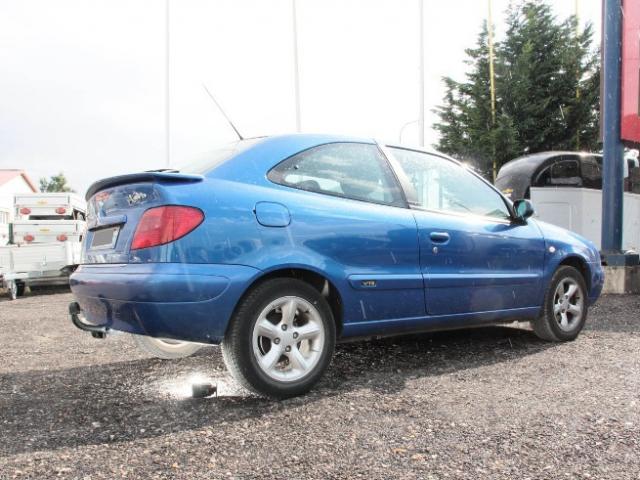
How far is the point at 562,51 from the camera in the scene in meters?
→ 23.2

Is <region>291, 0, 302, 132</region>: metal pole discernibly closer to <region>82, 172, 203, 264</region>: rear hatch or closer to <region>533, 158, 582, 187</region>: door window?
<region>533, 158, 582, 187</region>: door window

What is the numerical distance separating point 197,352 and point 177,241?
1968 millimetres

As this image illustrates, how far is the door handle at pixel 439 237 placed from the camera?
4017 mm

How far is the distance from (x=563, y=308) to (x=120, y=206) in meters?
3.69

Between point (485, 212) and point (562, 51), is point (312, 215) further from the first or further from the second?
point (562, 51)

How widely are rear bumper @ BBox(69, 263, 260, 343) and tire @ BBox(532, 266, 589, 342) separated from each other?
2845 millimetres

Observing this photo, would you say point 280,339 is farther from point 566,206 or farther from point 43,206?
point 43,206

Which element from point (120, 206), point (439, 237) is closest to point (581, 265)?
point (439, 237)

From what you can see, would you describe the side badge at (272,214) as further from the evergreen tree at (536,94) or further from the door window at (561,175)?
the evergreen tree at (536,94)

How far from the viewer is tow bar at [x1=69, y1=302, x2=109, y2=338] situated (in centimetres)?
337

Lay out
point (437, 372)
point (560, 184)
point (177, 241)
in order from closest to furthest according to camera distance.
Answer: point (177, 241)
point (437, 372)
point (560, 184)

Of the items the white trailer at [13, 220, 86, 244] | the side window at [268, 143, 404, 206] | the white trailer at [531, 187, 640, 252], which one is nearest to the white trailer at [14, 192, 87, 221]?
the white trailer at [13, 220, 86, 244]

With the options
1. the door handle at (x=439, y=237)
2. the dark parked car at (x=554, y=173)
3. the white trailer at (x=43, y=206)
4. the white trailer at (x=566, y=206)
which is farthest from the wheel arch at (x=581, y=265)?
the white trailer at (x=43, y=206)

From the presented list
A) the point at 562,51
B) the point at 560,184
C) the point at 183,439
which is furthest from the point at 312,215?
the point at 562,51
